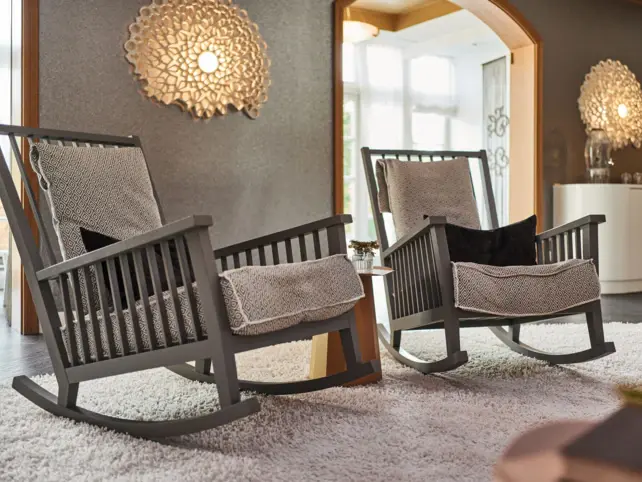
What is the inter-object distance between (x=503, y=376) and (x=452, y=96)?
5577mm

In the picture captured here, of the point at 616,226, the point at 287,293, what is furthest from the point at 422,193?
the point at 616,226

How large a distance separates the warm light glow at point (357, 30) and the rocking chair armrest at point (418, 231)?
3257 millimetres

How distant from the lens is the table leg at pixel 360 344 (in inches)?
98.7

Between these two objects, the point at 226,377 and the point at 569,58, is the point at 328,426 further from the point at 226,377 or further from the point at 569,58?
the point at 569,58

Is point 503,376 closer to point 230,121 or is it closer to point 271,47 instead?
point 230,121

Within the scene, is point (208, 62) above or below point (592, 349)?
above

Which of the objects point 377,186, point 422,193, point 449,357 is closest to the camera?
point 449,357

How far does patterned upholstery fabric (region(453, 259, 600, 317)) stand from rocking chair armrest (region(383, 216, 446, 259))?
0.15 meters

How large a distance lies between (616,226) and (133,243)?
4254 mm

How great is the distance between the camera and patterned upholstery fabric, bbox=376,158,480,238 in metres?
3.07

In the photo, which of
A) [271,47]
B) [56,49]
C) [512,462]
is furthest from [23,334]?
[512,462]

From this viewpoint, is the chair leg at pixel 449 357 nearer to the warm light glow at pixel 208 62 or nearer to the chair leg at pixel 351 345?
the chair leg at pixel 351 345

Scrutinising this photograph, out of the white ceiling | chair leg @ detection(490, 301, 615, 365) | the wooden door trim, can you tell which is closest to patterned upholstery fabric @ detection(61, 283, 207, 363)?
chair leg @ detection(490, 301, 615, 365)

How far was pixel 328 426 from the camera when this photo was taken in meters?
1.97
